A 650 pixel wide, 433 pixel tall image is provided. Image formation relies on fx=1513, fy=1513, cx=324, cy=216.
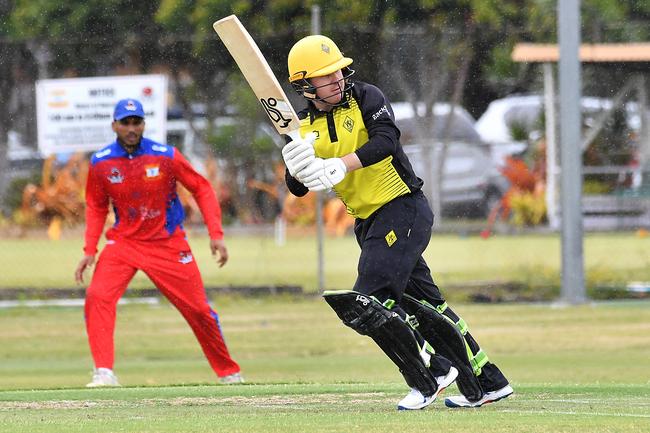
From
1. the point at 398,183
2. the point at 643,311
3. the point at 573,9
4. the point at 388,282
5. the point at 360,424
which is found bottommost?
the point at 643,311

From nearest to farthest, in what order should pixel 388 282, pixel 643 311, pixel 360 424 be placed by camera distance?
pixel 360 424 → pixel 388 282 → pixel 643 311

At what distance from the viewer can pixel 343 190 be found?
789cm

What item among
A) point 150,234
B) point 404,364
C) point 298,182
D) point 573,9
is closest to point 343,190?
point 298,182

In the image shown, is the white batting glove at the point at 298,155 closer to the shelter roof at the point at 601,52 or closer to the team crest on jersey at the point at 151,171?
the team crest on jersey at the point at 151,171

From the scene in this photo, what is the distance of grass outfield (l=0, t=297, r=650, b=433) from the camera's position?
7.32 metres

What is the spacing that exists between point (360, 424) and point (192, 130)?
10812mm

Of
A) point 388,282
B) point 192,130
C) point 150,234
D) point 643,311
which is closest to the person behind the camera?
point 388,282

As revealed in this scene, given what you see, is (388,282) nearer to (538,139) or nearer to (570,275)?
(570,275)

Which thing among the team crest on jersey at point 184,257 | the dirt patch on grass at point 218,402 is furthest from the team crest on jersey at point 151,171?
the dirt patch on grass at point 218,402

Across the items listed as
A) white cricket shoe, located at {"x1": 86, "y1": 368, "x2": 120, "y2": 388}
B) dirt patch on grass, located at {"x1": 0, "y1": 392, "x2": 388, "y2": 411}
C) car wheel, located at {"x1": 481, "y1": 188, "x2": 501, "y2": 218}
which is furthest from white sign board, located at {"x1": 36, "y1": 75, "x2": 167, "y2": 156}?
dirt patch on grass, located at {"x1": 0, "y1": 392, "x2": 388, "y2": 411}

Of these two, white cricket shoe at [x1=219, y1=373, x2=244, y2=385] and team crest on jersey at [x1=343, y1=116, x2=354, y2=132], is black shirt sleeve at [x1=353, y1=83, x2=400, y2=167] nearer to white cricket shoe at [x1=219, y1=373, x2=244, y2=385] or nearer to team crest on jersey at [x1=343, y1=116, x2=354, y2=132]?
team crest on jersey at [x1=343, y1=116, x2=354, y2=132]

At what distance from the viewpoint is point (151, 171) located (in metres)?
11.1

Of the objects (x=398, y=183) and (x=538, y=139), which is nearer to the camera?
(x=398, y=183)

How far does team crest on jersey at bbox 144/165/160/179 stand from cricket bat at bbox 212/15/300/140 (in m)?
3.32
